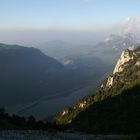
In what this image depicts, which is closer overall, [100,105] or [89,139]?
[89,139]

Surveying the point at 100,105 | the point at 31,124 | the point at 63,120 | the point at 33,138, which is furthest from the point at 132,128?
the point at 63,120

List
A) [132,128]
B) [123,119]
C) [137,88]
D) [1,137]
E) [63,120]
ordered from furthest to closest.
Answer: [63,120], [137,88], [123,119], [132,128], [1,137]

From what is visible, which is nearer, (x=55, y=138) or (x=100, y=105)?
(x=55, y=138)

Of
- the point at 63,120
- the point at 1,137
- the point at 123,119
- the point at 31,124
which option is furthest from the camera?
the point at 63,120

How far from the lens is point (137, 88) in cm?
18275

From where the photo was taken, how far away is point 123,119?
108125 millimetres

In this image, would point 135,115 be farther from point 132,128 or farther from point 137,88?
point 137,88

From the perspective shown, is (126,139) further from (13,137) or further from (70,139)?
(13,137)

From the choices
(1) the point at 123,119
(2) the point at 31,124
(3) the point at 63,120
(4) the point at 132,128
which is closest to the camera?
(2) the point at 31,124

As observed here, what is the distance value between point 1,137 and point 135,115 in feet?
222

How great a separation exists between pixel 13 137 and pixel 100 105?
137m

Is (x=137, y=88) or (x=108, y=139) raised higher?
(x=137, y=88)

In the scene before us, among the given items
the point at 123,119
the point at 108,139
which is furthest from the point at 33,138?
the point at 123,119

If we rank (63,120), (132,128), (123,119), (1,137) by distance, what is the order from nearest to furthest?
1. (1,137)
2. (132,128)
3. (123,119)
4. (63,120)
